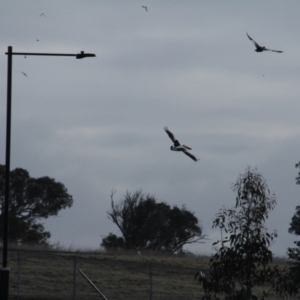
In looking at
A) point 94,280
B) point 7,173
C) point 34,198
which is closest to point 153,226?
point 34,198

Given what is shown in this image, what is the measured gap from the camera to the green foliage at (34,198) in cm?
6419

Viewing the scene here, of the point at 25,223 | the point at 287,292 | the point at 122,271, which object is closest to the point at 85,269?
the point at 122,271

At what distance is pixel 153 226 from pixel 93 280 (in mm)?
31168

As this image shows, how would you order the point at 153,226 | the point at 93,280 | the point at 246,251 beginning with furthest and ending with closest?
the point at 153,226, the point at 93,280, the point at 246,251

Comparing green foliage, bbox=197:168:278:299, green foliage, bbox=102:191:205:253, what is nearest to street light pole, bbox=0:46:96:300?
green foliage, bbox=197:168:278:299

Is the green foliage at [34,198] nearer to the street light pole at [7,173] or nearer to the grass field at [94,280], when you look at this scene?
the grass field at [94,280]

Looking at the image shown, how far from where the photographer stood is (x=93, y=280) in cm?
3291

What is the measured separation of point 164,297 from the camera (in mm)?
30531

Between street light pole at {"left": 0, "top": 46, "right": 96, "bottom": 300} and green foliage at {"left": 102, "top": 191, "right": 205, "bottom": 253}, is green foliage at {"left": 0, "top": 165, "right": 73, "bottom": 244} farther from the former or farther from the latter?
street light pole at {"left": 0, "top": 46, "right": 96, "bottom": 300}

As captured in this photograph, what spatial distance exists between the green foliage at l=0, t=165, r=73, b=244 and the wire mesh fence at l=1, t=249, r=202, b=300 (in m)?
26.1

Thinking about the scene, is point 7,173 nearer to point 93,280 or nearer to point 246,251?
point 246,251

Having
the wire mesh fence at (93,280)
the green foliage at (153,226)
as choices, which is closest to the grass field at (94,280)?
the wire mesh fence at (93,280)

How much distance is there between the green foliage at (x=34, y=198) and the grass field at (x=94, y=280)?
84.0ft

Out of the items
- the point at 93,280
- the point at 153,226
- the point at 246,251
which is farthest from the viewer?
the point at 153,226
